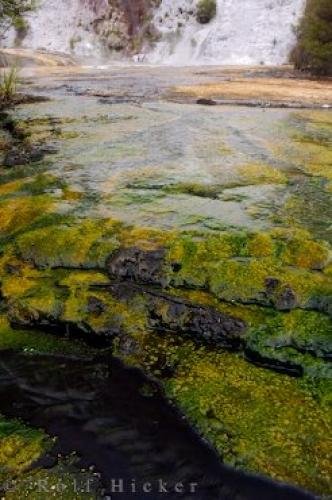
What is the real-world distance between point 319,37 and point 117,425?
2780 cm

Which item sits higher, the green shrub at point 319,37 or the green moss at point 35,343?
the green shrub at point 319,37

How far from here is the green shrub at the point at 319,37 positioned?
2703 centimetres

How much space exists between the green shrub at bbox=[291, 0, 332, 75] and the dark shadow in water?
25901 millimetres

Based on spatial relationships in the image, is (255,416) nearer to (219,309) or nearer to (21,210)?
(219,309)

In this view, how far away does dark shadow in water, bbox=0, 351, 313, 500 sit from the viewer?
14.8ft

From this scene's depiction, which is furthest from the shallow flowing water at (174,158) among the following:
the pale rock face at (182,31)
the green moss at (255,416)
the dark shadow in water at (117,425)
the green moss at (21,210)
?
the pale rock face at (182,31)

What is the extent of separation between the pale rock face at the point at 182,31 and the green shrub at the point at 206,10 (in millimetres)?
586

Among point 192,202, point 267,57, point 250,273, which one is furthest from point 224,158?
point 267,57

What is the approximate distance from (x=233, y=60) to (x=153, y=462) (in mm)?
40986

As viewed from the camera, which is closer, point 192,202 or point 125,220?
point 125,220

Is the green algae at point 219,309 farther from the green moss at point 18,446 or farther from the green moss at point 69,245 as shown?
the green moss at point 18,446

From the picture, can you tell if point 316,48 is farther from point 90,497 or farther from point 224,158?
point 90,497

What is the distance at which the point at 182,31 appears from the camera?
157ft

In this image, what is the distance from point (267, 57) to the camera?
3991 centimetres
